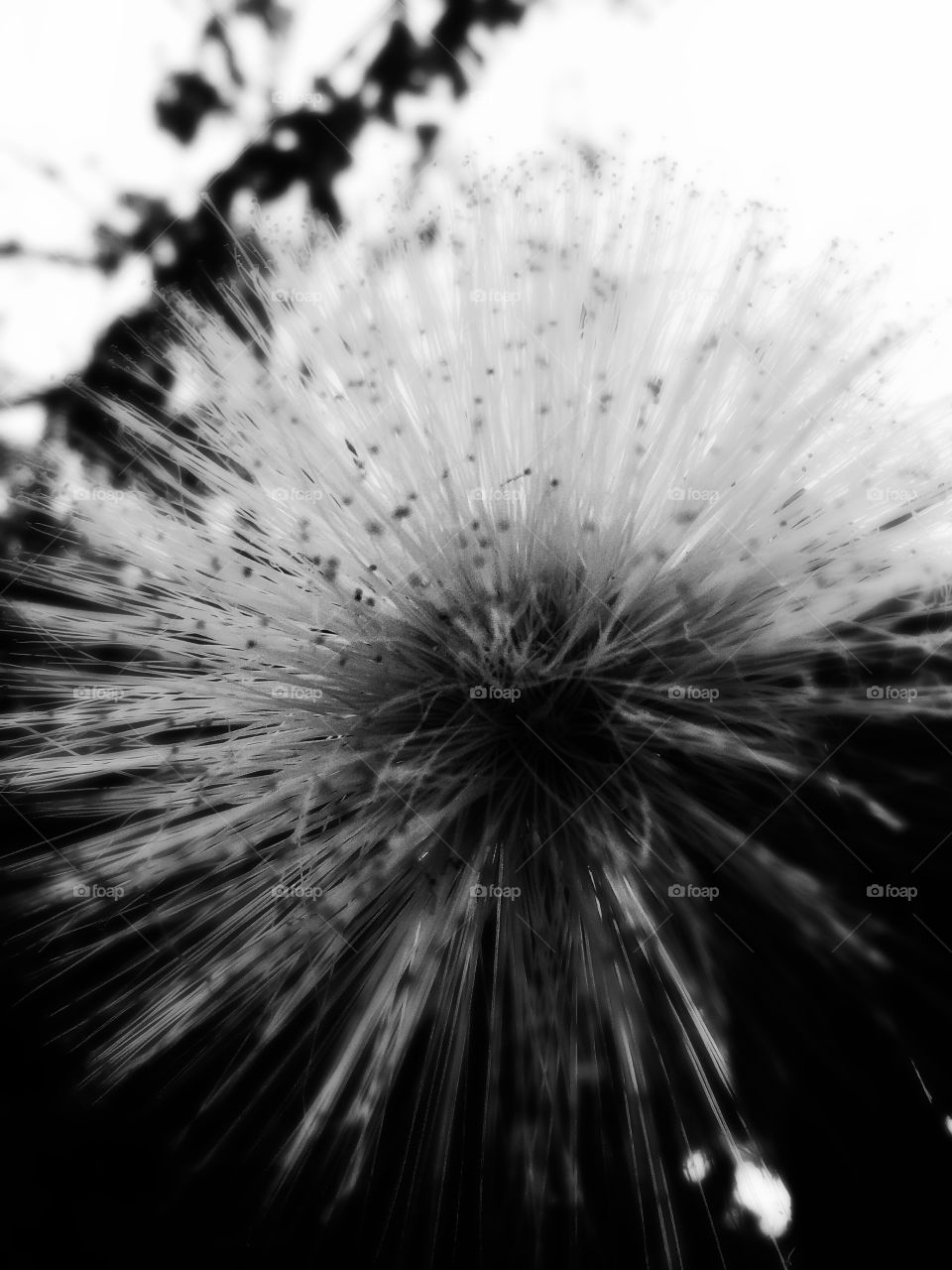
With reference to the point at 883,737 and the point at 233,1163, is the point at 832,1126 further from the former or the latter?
the point at 233,1163

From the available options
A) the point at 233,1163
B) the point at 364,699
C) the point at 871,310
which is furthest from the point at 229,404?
the point at 233,1163

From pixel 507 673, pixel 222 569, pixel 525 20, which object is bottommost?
pixel 507 673

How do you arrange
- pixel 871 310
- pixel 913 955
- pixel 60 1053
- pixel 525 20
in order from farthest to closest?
pixel 525 20, pixel 60 1053, pixel 871 310, pixel 913 955

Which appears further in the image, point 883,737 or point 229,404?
point 229,404

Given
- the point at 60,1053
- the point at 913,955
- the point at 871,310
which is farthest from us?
the point at 60,1053

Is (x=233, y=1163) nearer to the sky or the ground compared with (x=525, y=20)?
nearer to the ground

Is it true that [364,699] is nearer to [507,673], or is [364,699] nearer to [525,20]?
[507,673]

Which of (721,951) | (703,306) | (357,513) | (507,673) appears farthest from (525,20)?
(721,951)
